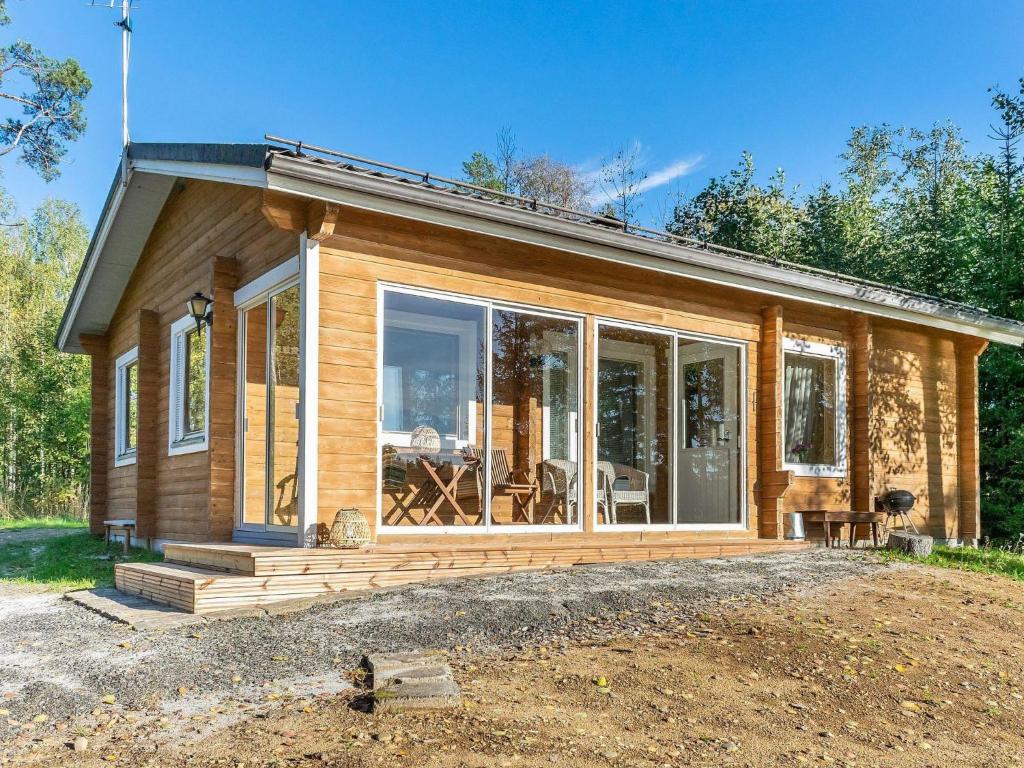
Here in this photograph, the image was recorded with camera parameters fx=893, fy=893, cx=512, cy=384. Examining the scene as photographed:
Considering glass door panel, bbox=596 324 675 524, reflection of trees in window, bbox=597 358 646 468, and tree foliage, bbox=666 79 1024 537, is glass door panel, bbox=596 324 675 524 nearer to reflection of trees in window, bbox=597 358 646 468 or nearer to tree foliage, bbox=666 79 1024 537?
reflection of trees in window, bbox=597 358 646 468

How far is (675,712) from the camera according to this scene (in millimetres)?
3752

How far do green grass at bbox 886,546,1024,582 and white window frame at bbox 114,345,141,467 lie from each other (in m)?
8.87

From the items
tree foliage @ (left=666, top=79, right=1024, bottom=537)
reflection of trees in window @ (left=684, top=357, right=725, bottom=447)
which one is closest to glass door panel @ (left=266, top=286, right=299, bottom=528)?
reflection of trees in window @ (left=684, top=357, right=725, bottom=447)

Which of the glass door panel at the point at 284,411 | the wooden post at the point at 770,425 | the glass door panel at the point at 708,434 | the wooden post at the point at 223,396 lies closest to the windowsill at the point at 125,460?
the wooden post at the point at 223,396

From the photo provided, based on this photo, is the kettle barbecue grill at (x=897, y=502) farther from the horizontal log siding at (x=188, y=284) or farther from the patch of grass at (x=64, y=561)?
the patch of grass at (x=64, y=561)

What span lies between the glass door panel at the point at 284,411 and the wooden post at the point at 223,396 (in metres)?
0.57

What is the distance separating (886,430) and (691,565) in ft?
15.0

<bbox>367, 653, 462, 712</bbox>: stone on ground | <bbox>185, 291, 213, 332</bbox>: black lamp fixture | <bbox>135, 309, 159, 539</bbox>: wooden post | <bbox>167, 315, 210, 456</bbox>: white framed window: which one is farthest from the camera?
<bbox>135, 309, 159, 539</bbox>: wooden post

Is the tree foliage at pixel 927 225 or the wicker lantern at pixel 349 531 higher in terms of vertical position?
the tree foliage at pixel 927 225

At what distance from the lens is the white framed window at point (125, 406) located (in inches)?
435

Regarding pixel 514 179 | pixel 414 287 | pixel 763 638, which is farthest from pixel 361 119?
pixel 763 638

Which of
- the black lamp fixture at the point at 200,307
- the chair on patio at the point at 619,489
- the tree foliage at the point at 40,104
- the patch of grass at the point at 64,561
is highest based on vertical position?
the tree foliage at the point at 40,104

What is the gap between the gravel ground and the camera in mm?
4023

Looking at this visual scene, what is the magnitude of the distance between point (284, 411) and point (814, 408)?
225 inches
